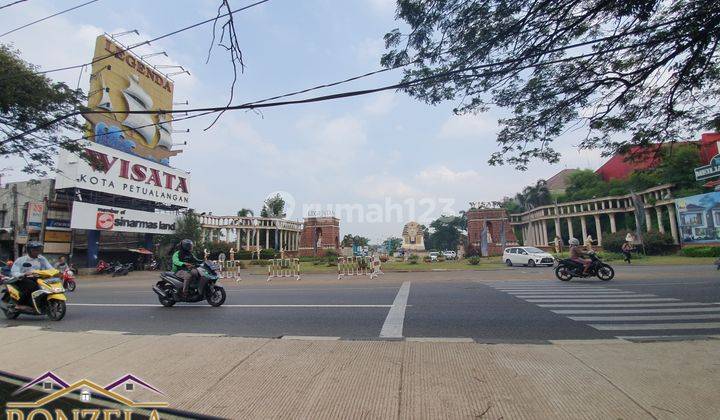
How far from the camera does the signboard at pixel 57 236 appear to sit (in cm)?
3005

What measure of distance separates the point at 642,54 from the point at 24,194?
42.0 meters

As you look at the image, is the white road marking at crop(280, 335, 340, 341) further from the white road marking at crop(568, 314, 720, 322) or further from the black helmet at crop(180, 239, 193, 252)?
the black helmet at crop(180, 239, 193, 252)

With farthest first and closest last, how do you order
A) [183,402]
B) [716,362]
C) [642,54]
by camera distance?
1. [642,54]
2. [716,362]
3. [183,402]

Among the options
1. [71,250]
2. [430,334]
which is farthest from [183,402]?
[71,250]

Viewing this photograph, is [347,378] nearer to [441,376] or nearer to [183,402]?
[441,376]

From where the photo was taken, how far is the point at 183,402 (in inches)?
128

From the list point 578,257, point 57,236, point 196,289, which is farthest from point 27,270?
point 57,236

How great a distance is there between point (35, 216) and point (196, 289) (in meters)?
31.5

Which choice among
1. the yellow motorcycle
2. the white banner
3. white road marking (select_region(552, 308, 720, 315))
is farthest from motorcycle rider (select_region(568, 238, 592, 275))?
the white banner

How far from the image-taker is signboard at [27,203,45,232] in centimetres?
3038

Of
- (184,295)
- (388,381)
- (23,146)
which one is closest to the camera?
(388,381)

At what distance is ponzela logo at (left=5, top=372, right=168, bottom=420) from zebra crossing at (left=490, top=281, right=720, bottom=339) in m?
6.13

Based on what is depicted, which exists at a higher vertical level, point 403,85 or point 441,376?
point 403,85

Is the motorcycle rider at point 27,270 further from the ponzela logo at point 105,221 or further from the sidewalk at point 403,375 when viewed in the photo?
the ponzela logo at point 105,221
